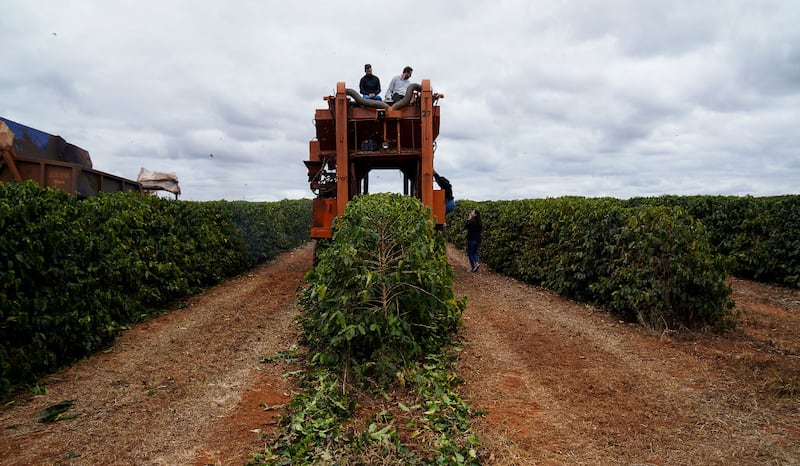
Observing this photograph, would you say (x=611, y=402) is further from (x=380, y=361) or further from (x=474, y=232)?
(x=474, y=232)

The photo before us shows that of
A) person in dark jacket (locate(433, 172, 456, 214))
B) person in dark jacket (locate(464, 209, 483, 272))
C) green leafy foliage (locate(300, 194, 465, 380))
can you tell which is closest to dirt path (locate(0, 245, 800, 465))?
green leafy foliage (locate(300, 194, 465, 380))

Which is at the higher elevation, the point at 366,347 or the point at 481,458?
the point at 366,347

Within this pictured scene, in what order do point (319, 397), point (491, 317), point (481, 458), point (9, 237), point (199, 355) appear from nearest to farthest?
point (481, 458) → point (319, 397) → point (9, 237) → point (199, 355) → point (491, 317)

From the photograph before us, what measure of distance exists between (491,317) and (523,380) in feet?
10.0

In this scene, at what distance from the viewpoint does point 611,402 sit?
4.62m

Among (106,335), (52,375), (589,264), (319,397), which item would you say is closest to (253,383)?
(319,397)

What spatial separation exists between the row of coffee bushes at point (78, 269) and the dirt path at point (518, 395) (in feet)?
1.09

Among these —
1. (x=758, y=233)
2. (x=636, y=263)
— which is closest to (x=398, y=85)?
(x=636, y=263)

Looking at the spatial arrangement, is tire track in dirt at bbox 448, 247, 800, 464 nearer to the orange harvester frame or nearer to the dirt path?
the dirt path

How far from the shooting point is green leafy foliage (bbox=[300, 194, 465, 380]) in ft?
16.3

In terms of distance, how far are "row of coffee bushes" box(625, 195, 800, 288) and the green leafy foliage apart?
8.44 metres

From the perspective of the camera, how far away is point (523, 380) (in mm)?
5234

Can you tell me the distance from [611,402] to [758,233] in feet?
34.3

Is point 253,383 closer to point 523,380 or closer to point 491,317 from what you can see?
point 523,380
